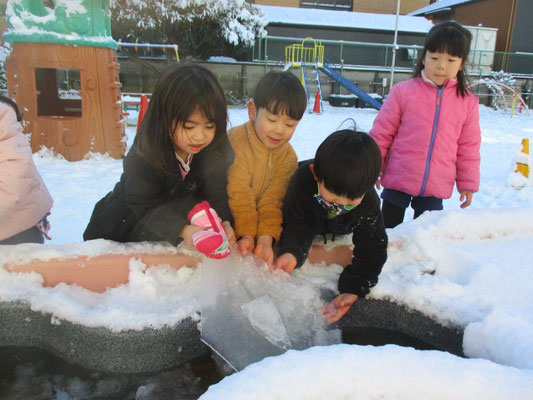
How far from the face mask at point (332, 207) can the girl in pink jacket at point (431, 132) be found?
0.89 meters

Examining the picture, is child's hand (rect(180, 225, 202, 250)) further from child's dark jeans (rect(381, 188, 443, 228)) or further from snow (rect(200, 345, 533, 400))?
child's dark jeans (rect(381, 188, 443, 228))

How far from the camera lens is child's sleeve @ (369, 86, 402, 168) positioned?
2225 mm

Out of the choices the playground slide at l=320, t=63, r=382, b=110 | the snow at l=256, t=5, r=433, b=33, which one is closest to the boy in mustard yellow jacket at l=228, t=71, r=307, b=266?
the playground slide at l=320, t=63, r=382, b=110

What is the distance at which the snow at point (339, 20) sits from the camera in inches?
654

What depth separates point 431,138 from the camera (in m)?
2.15

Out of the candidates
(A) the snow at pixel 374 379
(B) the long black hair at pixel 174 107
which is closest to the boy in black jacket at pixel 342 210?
(B) the long black hair at pixel 174 107

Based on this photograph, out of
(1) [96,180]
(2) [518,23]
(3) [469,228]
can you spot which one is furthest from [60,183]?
(2) [518,23]

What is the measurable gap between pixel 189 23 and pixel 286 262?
39.3 feet

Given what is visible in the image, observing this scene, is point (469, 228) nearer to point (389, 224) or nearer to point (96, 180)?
point (389, 224)

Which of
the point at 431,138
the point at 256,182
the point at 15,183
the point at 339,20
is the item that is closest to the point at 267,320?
the point at 256,182

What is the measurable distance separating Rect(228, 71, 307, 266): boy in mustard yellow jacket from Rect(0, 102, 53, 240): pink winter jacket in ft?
2.62

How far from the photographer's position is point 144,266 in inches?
57.7

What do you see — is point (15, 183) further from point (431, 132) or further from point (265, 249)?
point (431, 132)

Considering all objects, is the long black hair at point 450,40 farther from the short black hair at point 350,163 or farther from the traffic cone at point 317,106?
the traffic cone at point 317,106
